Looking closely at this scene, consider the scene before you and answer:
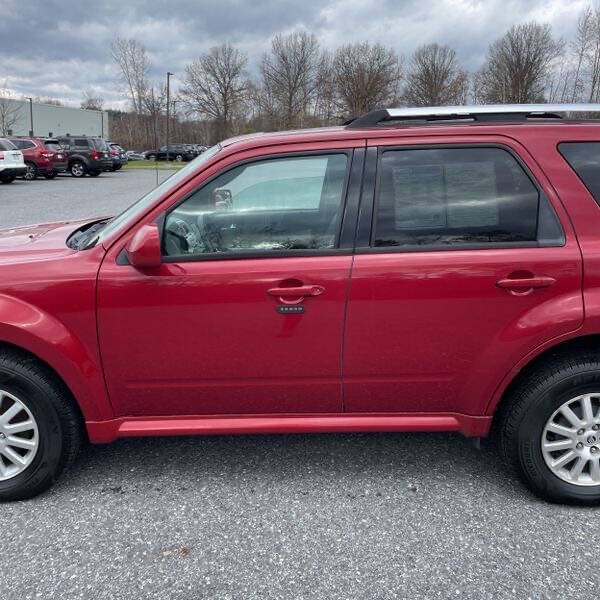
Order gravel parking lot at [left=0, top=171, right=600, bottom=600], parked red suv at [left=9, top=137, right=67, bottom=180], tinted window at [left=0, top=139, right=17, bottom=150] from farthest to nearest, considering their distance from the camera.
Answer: parked red suv at [left=9, top=137, right=67, bottom=180], tinted window at [left=0, top=139, right=17, bottom=150], gravel parking lot at [left=0, top=171, right=600, bottom=600]

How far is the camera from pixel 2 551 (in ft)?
7.68

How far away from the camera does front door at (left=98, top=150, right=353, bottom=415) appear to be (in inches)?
97.6

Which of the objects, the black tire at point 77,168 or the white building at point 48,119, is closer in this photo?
the black tire at point 77,168

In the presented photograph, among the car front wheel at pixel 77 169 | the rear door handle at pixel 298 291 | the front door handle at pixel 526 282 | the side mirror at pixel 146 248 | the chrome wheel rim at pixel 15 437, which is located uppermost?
the car front wheel at pixel 77 169

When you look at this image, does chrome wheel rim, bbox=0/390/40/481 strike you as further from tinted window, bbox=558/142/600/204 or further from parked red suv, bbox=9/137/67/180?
parked red suv, bbox=9/137/67/180

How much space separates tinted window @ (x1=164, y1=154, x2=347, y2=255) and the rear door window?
0.81ft

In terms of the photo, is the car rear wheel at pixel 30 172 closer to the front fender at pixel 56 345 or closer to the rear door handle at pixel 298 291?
the front fender at pixel 56 345

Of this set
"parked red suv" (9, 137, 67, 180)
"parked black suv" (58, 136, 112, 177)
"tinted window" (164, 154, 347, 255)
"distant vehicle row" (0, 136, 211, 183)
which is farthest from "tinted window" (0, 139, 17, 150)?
"tinted window" (164, 154, 347, 255)

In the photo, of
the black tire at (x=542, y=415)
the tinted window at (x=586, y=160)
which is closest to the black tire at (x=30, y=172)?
the tinted window at (x=586, y=160)

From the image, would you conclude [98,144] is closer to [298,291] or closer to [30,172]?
[30,172]

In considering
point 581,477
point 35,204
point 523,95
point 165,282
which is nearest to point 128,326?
point 165,282

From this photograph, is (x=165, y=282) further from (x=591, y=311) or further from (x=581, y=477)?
(x=581, y=477)

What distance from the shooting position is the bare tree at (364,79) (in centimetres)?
4209

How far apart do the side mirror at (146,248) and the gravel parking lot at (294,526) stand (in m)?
1.21
